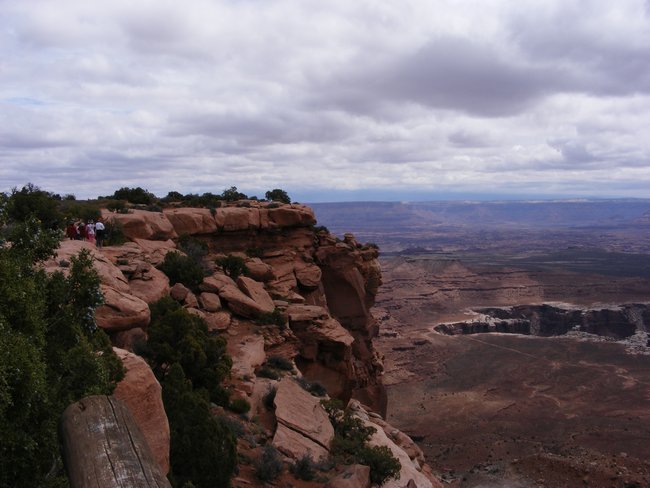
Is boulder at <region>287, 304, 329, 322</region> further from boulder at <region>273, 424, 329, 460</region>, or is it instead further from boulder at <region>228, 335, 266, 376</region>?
boulder at <region>273, 424, 329, 460</region>

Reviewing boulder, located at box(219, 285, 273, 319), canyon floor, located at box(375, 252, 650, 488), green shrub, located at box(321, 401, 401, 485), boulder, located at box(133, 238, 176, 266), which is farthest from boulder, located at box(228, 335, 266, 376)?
canyon floor, located at box(375, 252, 650, 488)

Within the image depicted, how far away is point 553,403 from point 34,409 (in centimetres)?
5150

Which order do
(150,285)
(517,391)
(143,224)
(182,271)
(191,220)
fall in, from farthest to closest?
(517,391) < (191,220) < (143,224) < (182,271) < (150,285)

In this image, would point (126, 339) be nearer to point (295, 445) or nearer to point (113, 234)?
point (295, 445)

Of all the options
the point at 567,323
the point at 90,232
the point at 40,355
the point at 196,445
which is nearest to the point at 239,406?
the point at 196,445

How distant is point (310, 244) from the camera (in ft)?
114

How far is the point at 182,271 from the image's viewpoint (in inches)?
876

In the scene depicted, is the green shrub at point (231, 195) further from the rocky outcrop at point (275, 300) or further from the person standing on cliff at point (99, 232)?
the person standing on cliff at point (99, 232)

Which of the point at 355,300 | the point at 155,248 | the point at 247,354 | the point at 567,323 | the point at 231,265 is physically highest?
the point at 155,248

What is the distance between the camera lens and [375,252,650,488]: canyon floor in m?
34.3

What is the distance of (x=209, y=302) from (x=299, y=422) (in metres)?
7.34

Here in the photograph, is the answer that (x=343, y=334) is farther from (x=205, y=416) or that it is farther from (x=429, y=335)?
(x=429, y=335)

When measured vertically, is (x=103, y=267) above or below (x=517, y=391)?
above

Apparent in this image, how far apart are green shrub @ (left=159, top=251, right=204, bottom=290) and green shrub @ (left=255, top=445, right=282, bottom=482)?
33.6 feet
